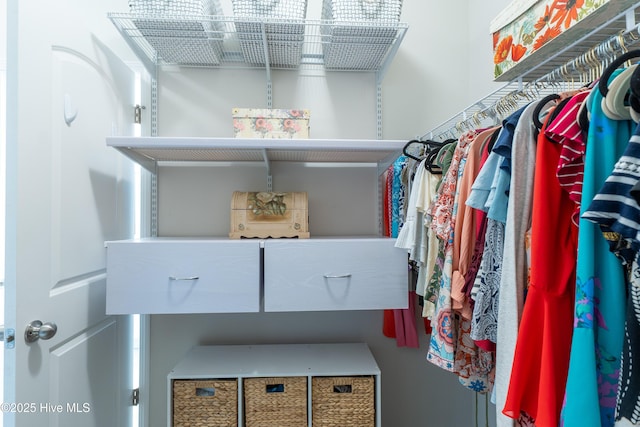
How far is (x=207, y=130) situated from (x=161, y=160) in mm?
262

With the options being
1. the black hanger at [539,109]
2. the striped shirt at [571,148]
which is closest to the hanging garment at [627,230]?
the striped shirt at [571,148]

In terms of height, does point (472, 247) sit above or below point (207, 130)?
below

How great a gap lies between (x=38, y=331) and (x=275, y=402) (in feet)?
2.74

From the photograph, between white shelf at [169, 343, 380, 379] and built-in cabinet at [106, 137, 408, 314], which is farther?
white shelf at [169, 343, 380, 379]

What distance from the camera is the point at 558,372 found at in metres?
0.62

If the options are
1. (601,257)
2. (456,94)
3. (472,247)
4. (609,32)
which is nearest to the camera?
(601,257)

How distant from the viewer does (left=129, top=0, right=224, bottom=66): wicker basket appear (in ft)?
4.03

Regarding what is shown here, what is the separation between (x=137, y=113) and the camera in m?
1.57

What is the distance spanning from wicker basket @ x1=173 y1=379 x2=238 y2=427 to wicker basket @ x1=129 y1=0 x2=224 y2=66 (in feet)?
4.57

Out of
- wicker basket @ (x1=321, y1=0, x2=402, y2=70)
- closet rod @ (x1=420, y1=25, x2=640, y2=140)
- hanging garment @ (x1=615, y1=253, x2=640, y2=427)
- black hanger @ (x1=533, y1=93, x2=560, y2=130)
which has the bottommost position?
hanging garment @ (x1=615, y1=253, x2=640, y2=427)

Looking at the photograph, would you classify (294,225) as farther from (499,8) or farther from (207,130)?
(499,8)

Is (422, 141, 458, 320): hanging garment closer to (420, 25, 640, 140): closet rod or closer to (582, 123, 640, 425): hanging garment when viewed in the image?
(420, 25, 640, 140): closet rod

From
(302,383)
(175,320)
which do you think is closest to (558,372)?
(302,383)

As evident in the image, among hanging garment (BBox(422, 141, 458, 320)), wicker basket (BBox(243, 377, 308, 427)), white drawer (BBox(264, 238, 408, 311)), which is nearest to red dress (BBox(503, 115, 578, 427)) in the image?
hanging garment (BBox(422, 141, 458, 320))
